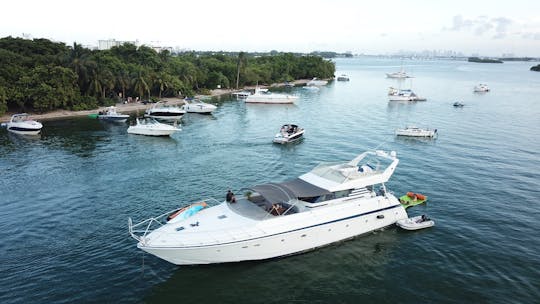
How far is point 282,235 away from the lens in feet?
83.2

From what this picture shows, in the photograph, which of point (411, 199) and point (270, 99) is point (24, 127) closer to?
point (411, 199)

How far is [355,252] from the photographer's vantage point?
27.8m

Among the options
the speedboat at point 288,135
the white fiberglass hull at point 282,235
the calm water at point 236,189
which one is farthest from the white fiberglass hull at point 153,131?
the white fiberglass hull at point 282,235

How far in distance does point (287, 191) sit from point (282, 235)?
3.52 metres

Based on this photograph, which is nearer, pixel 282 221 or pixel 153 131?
pixel 282 221

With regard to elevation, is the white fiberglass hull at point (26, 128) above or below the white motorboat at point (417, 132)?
below

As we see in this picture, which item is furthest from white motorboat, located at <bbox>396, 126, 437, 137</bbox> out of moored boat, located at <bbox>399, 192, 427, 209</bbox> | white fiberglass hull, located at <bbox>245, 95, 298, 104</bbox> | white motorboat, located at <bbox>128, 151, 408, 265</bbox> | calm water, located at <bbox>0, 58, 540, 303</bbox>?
white fiberglass hull, located at <bbox>245, 95, 298, 104</bbox>

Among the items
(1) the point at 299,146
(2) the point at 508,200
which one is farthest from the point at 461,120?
(2) the point at 508,200

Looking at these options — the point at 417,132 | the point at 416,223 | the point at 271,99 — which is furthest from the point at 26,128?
the point at 417,132

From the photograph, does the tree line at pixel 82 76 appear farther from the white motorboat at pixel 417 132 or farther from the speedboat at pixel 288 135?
the white motorboat at pixel 417 132

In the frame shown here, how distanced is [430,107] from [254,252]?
9024cm

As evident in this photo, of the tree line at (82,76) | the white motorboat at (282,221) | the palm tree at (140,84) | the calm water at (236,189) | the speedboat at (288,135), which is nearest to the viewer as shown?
the calm water at (236,189)

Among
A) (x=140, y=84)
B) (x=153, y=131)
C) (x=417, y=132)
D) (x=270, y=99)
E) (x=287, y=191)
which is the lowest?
(x=153, y=131)

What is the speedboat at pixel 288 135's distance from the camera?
5983 centimetres
